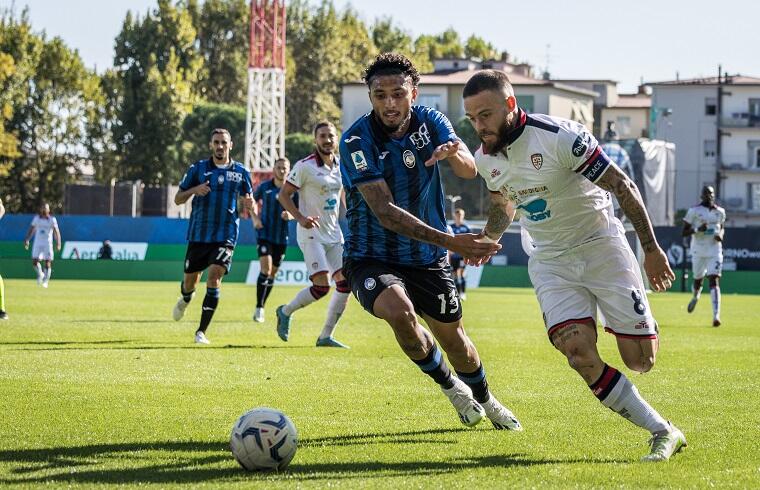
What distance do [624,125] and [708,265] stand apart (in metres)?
94.9

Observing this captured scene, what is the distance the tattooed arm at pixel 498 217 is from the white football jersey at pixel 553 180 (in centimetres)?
22

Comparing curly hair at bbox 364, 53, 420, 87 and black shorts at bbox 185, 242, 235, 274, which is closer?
curly hair at bbox 364, 53, 420, 87

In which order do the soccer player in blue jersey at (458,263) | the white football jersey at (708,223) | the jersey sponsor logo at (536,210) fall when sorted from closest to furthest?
the jersey sponsor logo at (536,210) → the white football jersey at (708,223) → the soccer player in blue jersey at (458,263)

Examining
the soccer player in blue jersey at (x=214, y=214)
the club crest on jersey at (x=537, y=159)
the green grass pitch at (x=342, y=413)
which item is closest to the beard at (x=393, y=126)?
the club crest on jersey at (x=537, y=159)

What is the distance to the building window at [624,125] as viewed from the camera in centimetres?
11438

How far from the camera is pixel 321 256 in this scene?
15805 mm

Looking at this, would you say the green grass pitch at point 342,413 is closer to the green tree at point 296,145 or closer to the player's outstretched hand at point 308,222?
the player's outstretched hand at point 308,222

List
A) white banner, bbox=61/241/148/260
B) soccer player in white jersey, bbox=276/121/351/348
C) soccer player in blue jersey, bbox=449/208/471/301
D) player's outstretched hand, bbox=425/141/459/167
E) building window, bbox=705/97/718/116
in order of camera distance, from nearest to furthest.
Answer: player's outstretched hand, bbox=425/141/459/167, soccer player in white jersey, bbox=276/121/351/348, soccer player in blue jersey, bbox=449/208/471/301, white banner, bbox=61/241/148/260, building window, bbox=705/97/718/116

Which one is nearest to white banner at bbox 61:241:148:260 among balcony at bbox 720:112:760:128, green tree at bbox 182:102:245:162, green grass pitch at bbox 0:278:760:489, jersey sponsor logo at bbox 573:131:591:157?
green grass pitch at bbox 0:278:760:489

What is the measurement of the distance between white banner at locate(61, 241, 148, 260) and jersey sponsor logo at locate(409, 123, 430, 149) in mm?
36655

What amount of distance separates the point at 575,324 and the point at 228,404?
10.5 feet

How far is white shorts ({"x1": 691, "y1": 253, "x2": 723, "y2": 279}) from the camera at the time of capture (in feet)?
76.2

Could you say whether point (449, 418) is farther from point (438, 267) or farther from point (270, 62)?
point (270, 62)

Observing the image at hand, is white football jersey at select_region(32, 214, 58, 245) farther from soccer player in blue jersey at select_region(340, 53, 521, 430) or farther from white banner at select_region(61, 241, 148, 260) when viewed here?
soccer player in blue jersey at select_region(340, 53, 521, 430)
